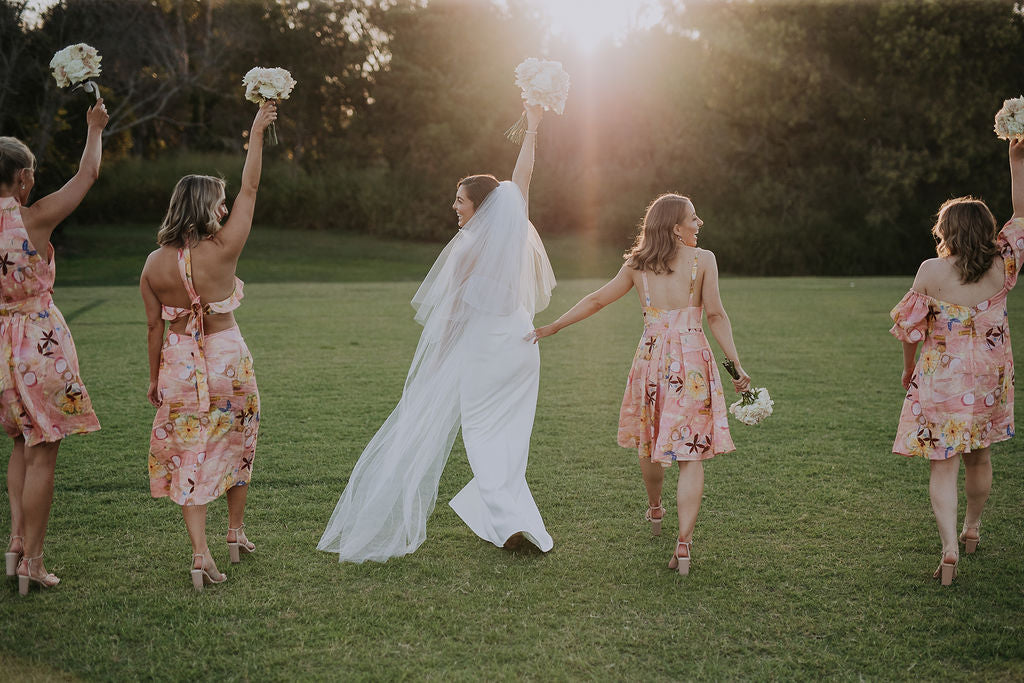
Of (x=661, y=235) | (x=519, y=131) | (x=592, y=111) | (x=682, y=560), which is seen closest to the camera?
(x=682, y=560)

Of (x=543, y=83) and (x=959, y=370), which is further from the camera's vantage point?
(x=543, y=83)

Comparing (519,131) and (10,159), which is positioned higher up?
(519,131)

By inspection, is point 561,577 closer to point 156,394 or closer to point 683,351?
point 683,351

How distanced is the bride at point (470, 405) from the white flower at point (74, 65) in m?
2.01

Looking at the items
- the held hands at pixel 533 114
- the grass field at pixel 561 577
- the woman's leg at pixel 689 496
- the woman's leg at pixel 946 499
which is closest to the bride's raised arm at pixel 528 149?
the held hands at pixel 533 114

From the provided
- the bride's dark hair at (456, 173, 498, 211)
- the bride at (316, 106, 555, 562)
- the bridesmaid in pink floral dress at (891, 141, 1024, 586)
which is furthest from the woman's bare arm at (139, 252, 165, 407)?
the bridesmaid in pink floral dress at (891, 141, 1024, 586)

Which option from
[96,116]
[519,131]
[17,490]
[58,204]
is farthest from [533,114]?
[17,490]

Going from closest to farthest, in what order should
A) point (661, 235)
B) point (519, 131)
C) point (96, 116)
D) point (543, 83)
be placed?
point (96, 116), point (661, 235), point (543, 83), point (519, 131)

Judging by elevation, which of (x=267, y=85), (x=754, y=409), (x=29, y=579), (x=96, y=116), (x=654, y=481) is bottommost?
(x=29, y=579)

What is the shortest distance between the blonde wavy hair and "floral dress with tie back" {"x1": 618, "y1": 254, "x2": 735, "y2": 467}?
2222mm

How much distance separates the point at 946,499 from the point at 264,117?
388cm

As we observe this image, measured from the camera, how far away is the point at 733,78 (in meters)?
31.2

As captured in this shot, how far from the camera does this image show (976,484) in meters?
4.55

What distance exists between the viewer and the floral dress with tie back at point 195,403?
162 inches
